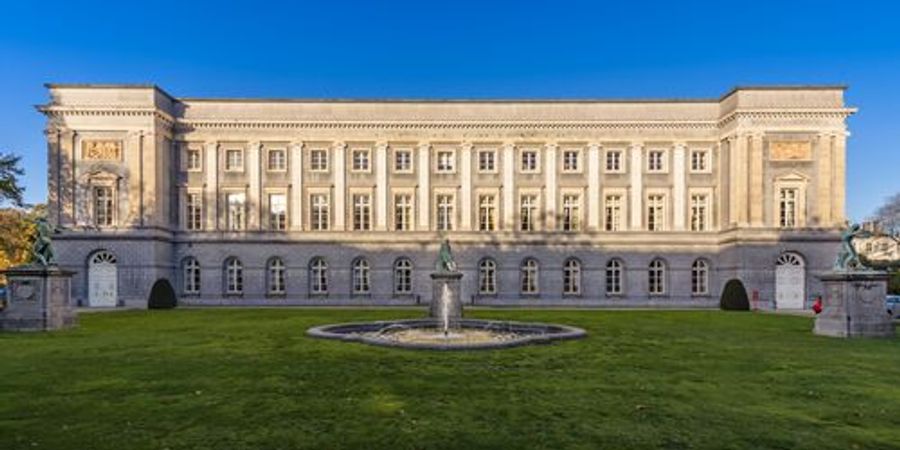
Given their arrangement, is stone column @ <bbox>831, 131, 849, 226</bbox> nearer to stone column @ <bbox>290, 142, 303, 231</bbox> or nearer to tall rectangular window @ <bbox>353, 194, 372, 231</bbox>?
tall rectangular window @ <bbox>353, 194, 372, 231</bbox>

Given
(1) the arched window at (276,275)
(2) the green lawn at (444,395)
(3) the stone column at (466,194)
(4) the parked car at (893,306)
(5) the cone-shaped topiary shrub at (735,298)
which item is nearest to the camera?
(2) the green lawn at (444,395)

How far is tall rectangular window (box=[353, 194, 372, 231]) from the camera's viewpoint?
4325 cm

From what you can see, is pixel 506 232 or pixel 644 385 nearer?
pixel 644 385

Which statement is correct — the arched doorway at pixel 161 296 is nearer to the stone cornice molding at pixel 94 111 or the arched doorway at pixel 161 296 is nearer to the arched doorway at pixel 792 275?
the stone cornice molding at pixel 94 111

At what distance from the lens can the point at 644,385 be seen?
38.6ft

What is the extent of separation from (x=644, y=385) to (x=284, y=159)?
35.4m

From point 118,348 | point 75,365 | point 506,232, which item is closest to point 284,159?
point 506,232

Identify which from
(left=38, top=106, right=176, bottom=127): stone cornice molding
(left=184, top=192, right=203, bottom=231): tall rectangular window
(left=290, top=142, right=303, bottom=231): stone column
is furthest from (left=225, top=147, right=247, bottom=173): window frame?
(left=38, top=106, right=176, bottom=127): stone cornice molding

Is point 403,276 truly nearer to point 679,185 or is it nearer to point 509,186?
point 509,186

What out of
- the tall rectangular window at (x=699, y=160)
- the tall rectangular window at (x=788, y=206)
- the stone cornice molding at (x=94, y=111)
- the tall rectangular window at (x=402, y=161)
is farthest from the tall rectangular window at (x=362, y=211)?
the tall rectangular window at (x=788, y=206)

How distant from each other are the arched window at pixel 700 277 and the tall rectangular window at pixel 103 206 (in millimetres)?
37527

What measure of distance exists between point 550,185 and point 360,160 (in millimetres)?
12875

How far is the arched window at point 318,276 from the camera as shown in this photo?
140 feet

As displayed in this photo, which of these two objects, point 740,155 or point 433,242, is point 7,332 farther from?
point 740,155
